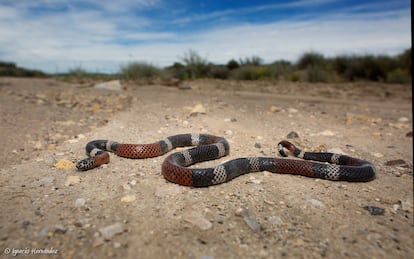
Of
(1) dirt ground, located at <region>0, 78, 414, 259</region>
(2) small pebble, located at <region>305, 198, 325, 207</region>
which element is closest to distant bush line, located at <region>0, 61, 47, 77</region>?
(1) dirt ground, located at <region>0, 78, 414, 259</region>

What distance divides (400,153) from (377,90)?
338 inches

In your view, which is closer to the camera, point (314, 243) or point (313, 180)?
point (314, 243)

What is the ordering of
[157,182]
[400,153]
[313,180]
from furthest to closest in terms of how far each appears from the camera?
[400,153] < [313,180] < [157,182]

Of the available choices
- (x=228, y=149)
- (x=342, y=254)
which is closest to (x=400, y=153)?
(x=228, y=149)

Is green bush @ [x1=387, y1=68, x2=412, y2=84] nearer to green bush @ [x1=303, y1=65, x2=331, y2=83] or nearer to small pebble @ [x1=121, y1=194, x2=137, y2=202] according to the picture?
green bush @ [x1=303, y1=65, x2=331, y2=83]

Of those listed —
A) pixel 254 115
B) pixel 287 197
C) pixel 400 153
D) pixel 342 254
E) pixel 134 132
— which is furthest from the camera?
pixel 254 115

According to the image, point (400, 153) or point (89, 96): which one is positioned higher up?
point (89, 96)

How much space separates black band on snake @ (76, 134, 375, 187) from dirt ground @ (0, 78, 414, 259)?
100mm

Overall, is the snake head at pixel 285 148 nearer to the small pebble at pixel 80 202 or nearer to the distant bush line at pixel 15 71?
the small pebble at pixel 80 202

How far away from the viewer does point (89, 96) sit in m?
9.06

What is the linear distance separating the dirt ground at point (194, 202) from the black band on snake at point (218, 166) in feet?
0.33

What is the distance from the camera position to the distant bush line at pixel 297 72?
15.8 metres

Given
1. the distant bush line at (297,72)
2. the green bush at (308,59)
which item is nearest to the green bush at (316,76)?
the distant bush line at (297,72)

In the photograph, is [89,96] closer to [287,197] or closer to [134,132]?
[134,132]
